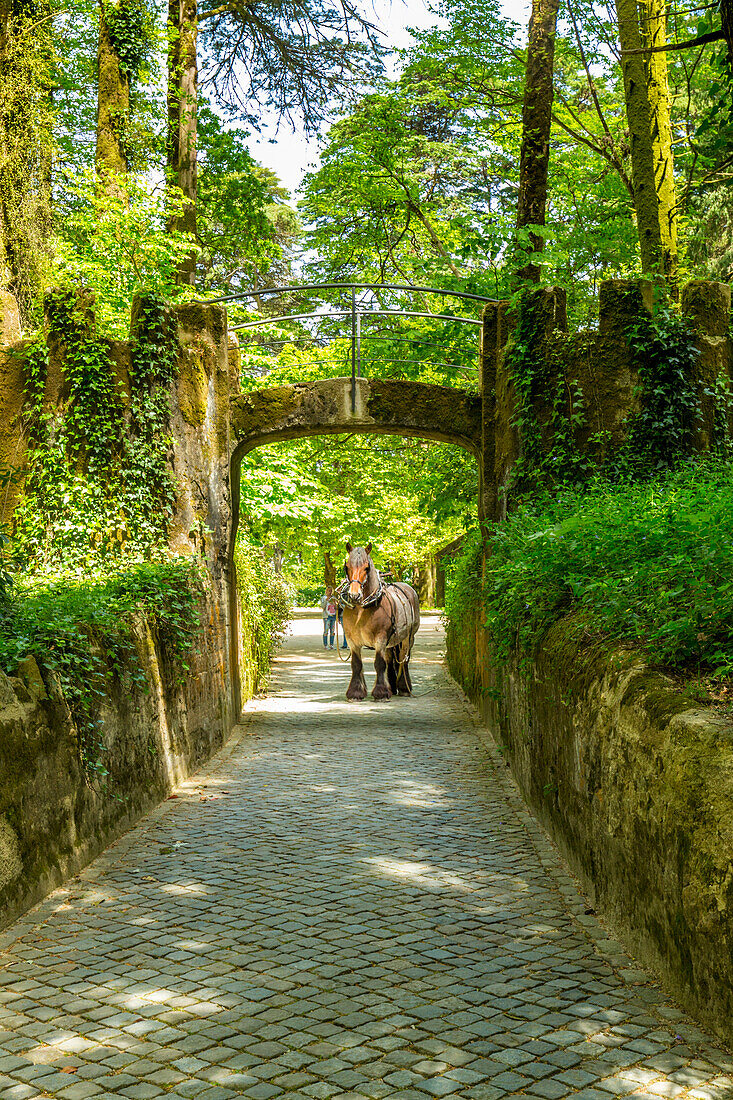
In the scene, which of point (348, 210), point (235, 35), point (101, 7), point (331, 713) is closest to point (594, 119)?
point (348, 210)

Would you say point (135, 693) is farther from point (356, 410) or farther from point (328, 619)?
point (328, 619)

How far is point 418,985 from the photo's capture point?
4.87 metres

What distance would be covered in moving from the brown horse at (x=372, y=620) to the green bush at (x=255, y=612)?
63.7 inches

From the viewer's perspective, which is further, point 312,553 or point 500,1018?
point 312,553

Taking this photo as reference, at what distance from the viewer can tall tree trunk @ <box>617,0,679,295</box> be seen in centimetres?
1205

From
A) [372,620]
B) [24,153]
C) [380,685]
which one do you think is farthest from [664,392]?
[24,153]

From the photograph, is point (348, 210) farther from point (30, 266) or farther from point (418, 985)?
point (418, 985)

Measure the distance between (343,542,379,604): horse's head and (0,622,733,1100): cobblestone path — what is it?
6842 mm

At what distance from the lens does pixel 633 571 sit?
632 centimetres

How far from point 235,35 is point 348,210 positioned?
4.09 meters

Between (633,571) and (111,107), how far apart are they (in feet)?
50.0

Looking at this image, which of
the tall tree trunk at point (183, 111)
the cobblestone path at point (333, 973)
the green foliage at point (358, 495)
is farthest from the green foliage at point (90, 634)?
the tall tree trunk at point (183, 111)

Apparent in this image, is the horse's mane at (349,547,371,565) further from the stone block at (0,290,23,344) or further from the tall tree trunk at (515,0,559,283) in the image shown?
the stone block at (0,290,23,344)

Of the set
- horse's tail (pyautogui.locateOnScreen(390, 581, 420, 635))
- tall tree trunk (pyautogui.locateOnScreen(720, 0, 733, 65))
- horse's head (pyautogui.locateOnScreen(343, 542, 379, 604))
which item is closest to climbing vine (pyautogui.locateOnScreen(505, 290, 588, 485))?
horse's head (pyautogui.locateOnScreen(343, 542, 379, 604))
